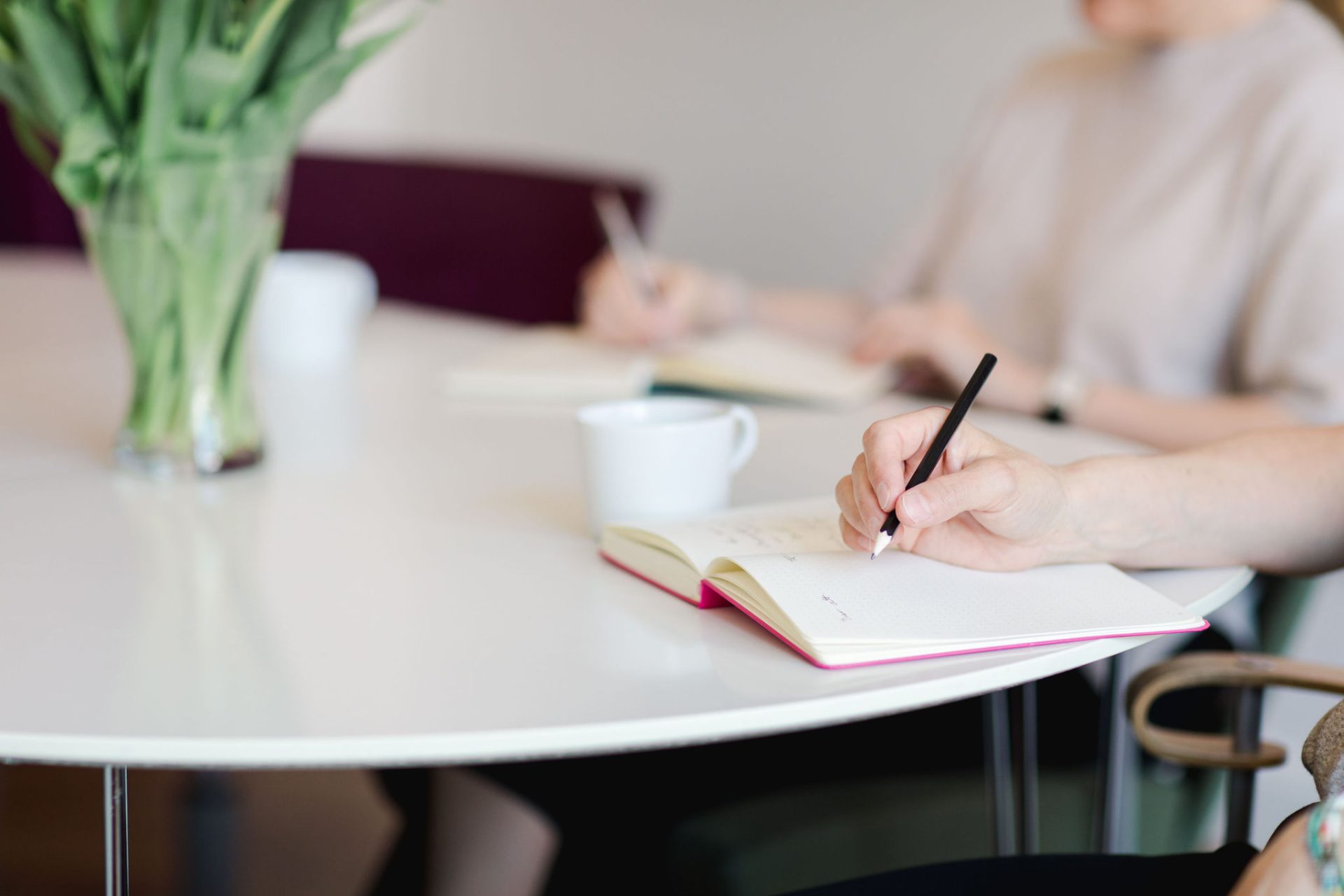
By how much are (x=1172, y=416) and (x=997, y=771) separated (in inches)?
15.4

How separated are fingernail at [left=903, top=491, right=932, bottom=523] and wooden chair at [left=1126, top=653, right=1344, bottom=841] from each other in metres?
0.30

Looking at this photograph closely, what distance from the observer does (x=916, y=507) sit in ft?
2.29

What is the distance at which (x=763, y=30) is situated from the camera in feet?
9.70

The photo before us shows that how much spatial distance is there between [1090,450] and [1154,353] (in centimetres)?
45

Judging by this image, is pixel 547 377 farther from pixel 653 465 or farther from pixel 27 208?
pixel 27 208

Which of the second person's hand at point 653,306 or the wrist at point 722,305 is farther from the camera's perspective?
the wrist at point 722,305

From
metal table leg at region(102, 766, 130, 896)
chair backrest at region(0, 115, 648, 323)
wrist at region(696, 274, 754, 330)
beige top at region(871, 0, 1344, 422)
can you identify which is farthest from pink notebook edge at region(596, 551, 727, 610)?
chair backrest at region(0, 115, 648, 323)

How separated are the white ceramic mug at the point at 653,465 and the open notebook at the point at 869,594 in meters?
0.03

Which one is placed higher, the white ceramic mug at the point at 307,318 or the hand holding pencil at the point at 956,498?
the hand holding pencil at the point at 956,498

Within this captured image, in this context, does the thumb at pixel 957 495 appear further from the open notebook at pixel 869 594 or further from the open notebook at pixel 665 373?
the open notebook at pixel 665 373

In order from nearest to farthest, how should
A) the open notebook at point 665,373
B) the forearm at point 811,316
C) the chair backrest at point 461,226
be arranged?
the open notebook at point 665,373 < the forearm at point 811,316 < the chair backrest at point 461,226

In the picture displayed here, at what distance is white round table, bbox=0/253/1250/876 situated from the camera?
2.00 feet

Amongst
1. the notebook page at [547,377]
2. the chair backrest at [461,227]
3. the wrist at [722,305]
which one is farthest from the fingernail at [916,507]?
the chair backrest at [461,227]

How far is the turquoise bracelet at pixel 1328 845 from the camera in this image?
0.57 meters
